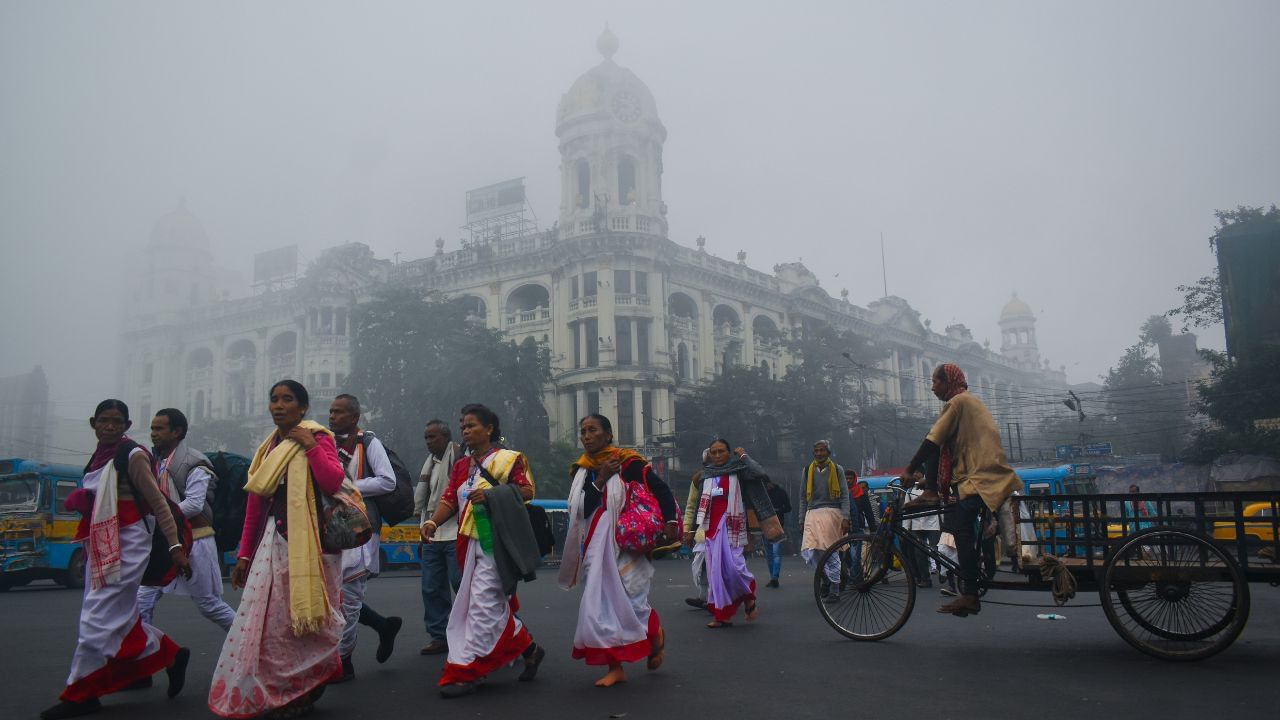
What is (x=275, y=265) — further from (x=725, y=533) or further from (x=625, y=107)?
(x=725, y=533)

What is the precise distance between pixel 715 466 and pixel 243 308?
52.3m

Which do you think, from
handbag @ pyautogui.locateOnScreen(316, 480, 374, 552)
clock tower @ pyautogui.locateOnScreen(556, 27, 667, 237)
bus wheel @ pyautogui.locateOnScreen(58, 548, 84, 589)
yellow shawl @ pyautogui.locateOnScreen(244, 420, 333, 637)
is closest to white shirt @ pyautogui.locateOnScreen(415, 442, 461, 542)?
handbag @ pyautogui.locateOnScreen(316, 480, 374, 552)

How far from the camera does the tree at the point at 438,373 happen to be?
35.4 m

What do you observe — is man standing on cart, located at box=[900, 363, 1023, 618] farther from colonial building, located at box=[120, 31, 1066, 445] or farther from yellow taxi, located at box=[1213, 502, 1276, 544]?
colonial building, located at box=[120, 31, 1066, 445]

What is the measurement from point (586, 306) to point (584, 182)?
7055 millimetres

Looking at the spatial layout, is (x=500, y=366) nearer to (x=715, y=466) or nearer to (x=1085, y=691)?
(x=715, y=466)

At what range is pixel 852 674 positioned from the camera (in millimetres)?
5371

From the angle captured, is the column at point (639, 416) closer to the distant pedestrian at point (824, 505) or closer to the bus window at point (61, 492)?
the bus window at point (61, 492)

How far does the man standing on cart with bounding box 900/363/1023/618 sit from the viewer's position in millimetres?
5891

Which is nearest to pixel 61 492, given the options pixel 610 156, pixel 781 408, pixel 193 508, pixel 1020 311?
pixel 193 508

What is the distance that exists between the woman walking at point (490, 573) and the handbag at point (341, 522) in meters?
0.68

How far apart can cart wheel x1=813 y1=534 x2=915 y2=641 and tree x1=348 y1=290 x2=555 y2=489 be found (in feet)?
89.9

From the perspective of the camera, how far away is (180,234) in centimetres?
6719

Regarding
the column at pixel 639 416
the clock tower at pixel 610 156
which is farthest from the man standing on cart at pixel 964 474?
the clock tower at pixel 610 156
